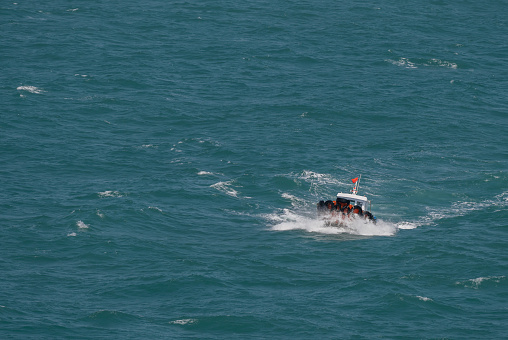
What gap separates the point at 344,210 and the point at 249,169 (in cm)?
1754

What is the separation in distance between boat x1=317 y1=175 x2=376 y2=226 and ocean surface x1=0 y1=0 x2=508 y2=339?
3.01 ft

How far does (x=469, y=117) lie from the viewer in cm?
12519

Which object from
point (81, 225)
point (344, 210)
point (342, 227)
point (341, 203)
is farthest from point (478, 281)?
point (81, 225)

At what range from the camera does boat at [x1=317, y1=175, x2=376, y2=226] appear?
93.2m

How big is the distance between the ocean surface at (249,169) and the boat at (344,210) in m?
0.92

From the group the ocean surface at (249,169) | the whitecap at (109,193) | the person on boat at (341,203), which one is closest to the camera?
the ocean surface at (249,169)

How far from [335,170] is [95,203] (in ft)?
94.3

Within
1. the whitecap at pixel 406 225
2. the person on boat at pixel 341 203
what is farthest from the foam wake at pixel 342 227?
the person on boat at pixel 341 203

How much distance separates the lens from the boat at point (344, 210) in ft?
306

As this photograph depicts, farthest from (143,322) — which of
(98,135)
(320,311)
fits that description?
(98,135)

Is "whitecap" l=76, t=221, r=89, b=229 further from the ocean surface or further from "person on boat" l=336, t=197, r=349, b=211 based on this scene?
"person on boat" l=336, t=197, r=349, b=211

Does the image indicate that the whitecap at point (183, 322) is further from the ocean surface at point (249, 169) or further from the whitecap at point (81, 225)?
the whitecap at point (81, 225)

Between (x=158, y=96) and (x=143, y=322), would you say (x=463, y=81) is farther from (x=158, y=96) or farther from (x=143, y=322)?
(x=143, y=322)

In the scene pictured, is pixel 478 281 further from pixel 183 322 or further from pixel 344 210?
pixel 183 322
